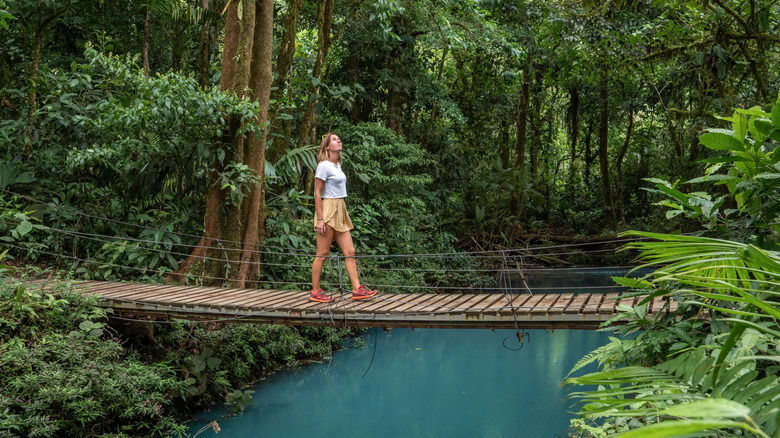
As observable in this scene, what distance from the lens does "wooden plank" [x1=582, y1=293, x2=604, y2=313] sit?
12.7ft

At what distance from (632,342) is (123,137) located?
556 cm

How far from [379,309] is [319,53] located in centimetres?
497

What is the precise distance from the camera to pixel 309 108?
8.17m

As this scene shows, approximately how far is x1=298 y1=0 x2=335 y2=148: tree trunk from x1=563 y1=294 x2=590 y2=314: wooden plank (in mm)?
4728

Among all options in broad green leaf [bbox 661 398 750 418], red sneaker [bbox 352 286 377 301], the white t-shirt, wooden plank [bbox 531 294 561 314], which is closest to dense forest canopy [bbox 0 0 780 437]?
broad green leaf [bbox 661 398 750 418]

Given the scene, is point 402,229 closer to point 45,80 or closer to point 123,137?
point 123,137

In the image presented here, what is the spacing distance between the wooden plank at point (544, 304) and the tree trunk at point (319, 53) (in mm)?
4525

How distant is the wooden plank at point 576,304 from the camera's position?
12.8 feet

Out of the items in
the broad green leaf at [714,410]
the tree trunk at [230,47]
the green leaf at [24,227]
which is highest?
the tree trunk at [230,47]

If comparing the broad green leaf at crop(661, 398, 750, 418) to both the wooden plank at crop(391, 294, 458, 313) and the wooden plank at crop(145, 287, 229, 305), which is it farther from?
the wooden plank at crop(145, 287, 229, 305)

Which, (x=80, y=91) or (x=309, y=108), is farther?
(x=309, y=108)

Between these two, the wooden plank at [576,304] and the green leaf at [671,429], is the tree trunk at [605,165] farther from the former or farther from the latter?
the green leaf at [671,429]

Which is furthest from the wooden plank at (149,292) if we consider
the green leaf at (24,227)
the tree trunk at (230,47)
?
the tree trunk at (230,47)

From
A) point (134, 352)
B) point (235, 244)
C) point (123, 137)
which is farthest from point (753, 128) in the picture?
point (123, 137)
